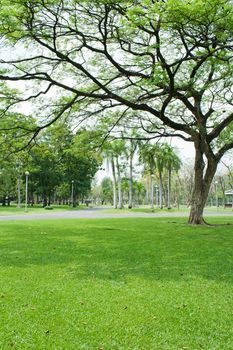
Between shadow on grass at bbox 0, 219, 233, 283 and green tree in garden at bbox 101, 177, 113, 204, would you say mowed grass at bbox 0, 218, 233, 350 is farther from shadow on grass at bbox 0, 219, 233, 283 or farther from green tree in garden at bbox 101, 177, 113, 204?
green tree in garden at bbox 101, 177, 113, 204

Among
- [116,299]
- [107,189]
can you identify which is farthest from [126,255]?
[107,189]

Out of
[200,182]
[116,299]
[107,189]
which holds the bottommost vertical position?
[116,299]

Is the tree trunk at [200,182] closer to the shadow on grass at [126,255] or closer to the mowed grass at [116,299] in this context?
the shadow on grass at [126,255]

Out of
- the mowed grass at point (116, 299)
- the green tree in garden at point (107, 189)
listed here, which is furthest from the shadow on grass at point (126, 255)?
the green tree in garden at point (107, 189)

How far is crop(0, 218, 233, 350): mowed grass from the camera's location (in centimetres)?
415

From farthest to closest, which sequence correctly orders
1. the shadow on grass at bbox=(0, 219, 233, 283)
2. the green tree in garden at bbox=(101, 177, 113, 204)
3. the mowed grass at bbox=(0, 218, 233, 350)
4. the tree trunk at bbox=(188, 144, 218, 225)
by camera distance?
the green tree in garden at bbox=(101, 177, 113, 204) < the tree trunk at bbox=(188, 144, 218, 225) < the shadow on grass at bbox=(0, 219, 233, 283) < the mowed grass at bbox=(0, 218, 233, 350)

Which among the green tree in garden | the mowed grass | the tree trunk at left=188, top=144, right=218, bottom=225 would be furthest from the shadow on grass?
the green tree in garden

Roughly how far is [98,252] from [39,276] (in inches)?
124

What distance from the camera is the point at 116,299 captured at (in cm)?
560

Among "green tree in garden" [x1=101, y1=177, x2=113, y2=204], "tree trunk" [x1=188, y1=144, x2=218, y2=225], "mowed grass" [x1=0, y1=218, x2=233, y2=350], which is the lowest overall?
"mowed grass" [x1=0, y1=218, x2=233, y2=350]

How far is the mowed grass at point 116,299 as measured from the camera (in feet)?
13.6

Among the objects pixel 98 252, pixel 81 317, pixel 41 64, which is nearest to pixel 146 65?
pixel 41 64

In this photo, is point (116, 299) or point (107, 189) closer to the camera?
point (116, 299)

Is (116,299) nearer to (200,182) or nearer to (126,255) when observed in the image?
(126,255)
